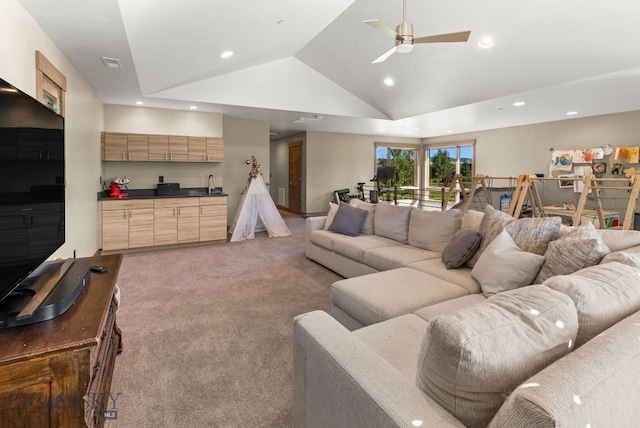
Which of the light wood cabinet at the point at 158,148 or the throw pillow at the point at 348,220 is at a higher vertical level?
the light wood cabinet at the point at 158,148

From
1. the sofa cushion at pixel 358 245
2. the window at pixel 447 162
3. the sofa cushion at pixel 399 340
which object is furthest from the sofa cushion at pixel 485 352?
the window at pixel 447 162

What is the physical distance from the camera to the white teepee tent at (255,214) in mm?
6527

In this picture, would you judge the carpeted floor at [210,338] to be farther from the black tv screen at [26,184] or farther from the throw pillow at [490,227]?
the throw pillow at [490,227]

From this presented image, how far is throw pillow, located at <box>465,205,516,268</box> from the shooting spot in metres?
2.75

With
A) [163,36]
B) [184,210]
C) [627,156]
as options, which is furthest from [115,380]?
[627,156]

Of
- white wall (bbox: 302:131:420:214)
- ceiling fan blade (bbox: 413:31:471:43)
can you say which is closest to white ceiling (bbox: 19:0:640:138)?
ceiling fan blade (bbox: 413:31:471:43)

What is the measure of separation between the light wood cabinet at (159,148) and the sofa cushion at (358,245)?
3.34 m

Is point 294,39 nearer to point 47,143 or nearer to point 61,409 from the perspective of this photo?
point 47,143

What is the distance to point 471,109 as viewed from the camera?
6.55m

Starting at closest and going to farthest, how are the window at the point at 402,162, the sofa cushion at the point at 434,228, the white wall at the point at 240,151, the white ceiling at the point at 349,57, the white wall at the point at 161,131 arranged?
the white ceiling at the point at 349,57
the sofa cushion at the point at 434,228
the white wall at the point at 161,131
the white wall at the point at 240,151
the window at the point at 402,162

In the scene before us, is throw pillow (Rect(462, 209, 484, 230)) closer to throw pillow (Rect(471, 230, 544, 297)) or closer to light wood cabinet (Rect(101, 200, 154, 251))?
throw pillow (Rect(471, 230, 544, 297))

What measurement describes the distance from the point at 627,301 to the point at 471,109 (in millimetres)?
6088

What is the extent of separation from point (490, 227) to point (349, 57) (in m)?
3.90

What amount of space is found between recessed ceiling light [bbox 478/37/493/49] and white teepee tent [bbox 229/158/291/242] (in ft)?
14.0
